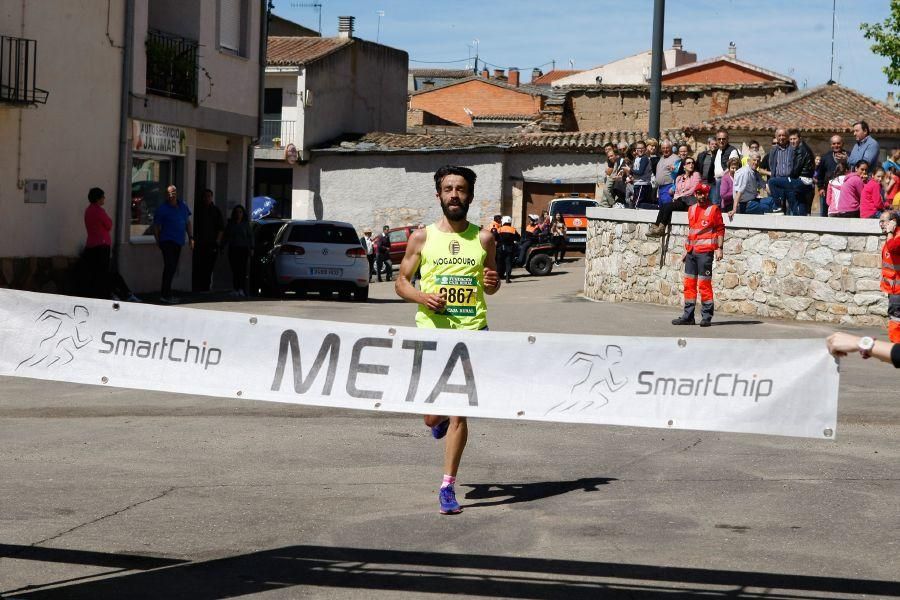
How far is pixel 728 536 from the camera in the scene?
707 cm

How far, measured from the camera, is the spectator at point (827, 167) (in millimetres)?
20719

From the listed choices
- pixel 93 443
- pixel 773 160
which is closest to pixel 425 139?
pixel 773 160

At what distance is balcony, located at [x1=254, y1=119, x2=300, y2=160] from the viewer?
167 ft

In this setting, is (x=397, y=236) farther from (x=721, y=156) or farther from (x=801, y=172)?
(x=801, y=172)

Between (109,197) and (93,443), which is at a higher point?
(109,197)

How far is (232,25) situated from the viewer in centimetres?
2694

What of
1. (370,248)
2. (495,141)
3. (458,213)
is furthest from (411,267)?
(495,141)

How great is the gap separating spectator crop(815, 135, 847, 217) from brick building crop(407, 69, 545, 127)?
2071 inches

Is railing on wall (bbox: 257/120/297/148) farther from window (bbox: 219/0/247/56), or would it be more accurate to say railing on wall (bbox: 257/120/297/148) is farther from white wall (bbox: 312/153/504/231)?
window (bbox: 219/0/247/56)

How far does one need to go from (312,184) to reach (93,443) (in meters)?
42.0

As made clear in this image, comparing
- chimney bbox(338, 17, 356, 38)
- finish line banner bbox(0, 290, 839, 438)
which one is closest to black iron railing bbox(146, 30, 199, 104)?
finish line banner bbox(0, 290, 839, 438)

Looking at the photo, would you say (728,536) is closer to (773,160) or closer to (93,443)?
(93,443)

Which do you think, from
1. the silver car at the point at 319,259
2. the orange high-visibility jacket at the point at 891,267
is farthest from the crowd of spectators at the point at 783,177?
the silver car at the point at 319,259

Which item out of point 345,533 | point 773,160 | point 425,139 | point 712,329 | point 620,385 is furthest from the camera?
point 425,139
